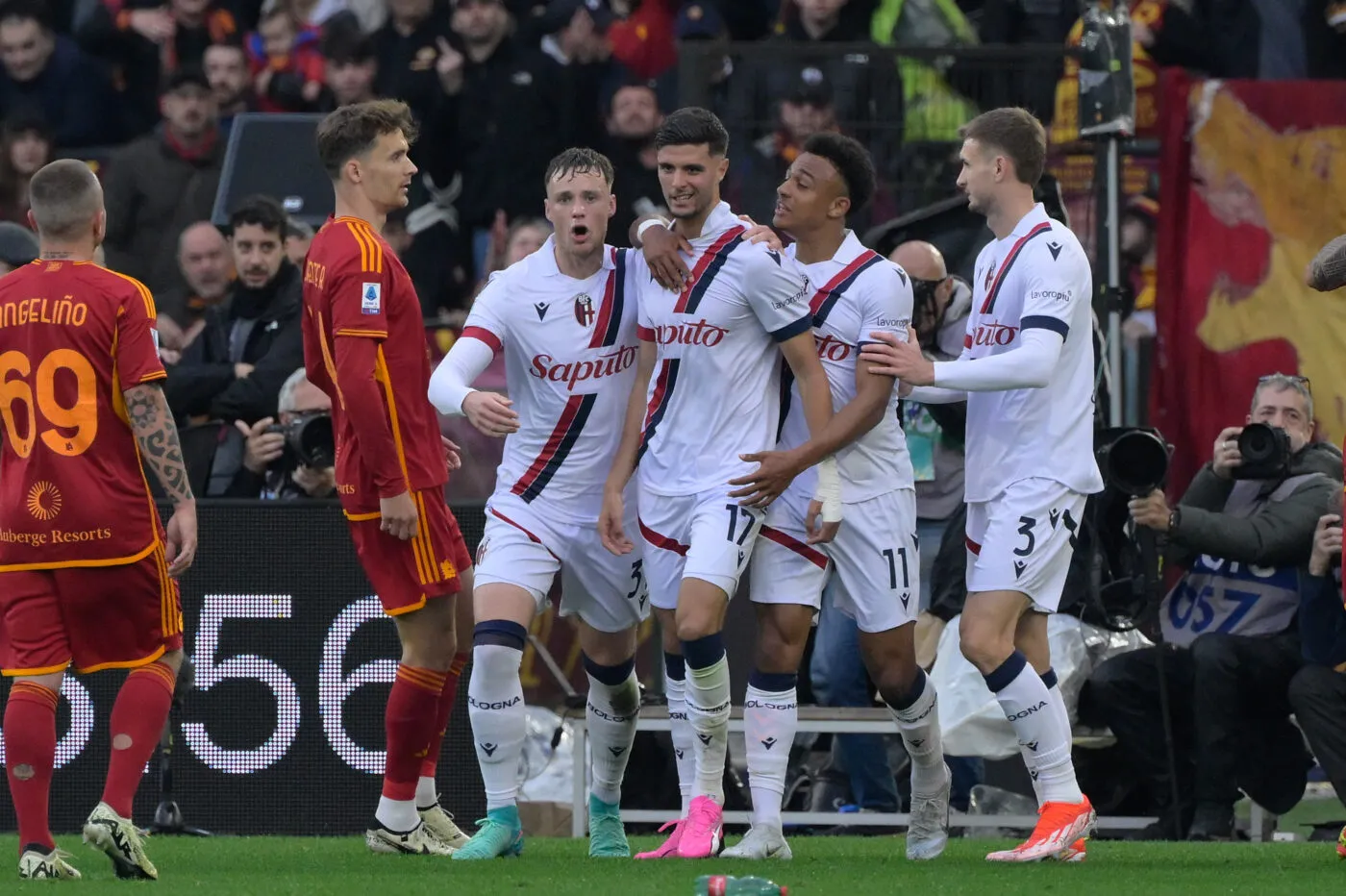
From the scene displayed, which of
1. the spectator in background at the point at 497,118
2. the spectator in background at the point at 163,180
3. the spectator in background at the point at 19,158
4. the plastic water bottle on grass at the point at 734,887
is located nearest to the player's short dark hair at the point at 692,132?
the plastic water bottle on grass at the point at 734,887

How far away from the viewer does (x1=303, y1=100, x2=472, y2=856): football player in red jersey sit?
23.7 feet

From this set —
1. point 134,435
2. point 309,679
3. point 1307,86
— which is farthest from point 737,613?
point 1307,86

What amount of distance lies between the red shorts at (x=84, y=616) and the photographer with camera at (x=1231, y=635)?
4.00 metres

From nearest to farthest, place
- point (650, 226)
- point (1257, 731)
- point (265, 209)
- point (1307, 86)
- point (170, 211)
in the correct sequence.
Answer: point (650, 226)
point (1257, 731)
point (265, 209)
point (1307, 86)
point (170, 211)

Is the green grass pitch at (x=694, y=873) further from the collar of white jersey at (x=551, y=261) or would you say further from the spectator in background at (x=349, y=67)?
the spectator in background at (x=349, y=67)

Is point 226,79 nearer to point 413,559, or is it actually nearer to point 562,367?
point 562,367

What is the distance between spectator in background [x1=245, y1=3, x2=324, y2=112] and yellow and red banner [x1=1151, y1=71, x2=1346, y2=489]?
18.2 ft

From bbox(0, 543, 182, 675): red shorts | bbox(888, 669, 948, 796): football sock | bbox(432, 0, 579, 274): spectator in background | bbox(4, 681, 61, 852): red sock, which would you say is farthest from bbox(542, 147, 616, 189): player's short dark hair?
bbox(432, 0, 579, 274): spectator in background

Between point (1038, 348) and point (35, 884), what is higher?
point (1038, 348)

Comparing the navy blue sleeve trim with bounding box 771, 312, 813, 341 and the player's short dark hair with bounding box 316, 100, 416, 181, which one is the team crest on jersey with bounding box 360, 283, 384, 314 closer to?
the player's short dark hair with bounding box 316, 100, 416, 181

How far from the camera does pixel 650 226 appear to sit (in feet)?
25.0

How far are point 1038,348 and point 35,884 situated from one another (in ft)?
11.5

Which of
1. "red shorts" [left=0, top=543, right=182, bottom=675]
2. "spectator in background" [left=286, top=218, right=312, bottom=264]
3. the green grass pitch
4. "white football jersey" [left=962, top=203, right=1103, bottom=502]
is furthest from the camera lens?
"spectator in background" [left=286, top=218, right=312, bottom=264]

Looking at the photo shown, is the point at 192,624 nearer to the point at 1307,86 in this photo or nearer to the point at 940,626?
the point at 940,626
